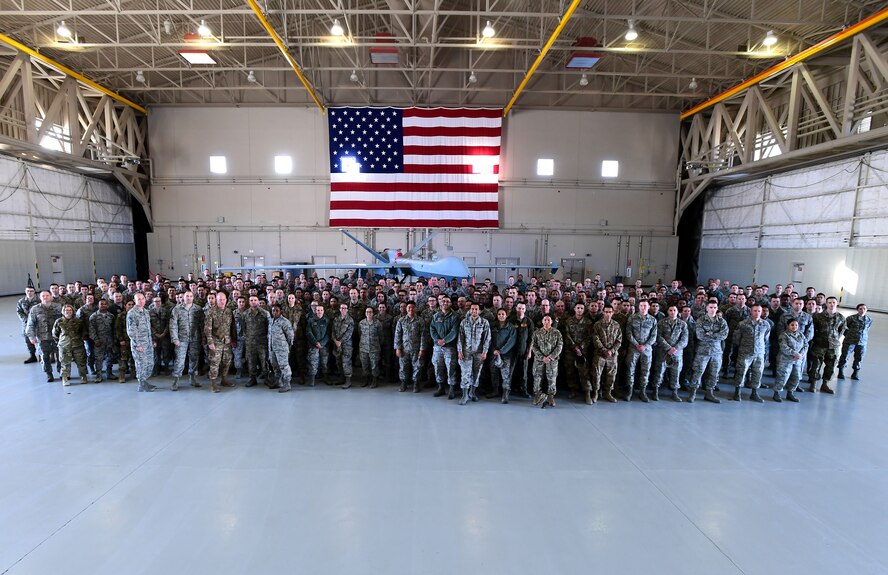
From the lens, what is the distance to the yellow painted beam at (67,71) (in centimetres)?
1416

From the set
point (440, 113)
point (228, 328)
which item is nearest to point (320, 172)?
point (440, 113)

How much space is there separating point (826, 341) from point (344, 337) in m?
8.47

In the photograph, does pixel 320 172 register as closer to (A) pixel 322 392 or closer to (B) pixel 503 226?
(B) pixel 503 226

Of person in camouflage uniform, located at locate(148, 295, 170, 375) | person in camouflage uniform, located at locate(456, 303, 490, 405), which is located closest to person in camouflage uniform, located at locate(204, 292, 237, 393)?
person in camouflage uniform, located at locate(148, 295, 170, 375)

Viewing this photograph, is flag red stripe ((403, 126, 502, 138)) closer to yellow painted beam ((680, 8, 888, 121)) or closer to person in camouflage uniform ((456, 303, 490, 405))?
yellow painted beam ((680, 8, 888, 121))

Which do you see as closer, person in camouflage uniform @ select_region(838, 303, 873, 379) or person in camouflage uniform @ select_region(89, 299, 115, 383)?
person in camouflage uniform @ select_region(89, 299, 115, 383)

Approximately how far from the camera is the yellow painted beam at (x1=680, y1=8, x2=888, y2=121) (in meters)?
12.3

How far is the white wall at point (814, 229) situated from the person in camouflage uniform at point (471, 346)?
1716cm

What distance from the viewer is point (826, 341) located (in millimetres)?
6996

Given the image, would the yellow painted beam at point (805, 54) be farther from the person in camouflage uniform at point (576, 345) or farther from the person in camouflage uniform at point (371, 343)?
the person in camouflage uniform at point (371, 343)

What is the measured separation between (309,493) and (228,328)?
3.99 meters

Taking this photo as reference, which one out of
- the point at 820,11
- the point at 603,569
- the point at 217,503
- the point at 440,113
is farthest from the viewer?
the point at 440,113

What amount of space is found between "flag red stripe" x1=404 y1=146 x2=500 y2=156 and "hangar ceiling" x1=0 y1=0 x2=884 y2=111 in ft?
8.60

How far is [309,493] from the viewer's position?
12.6 feet
